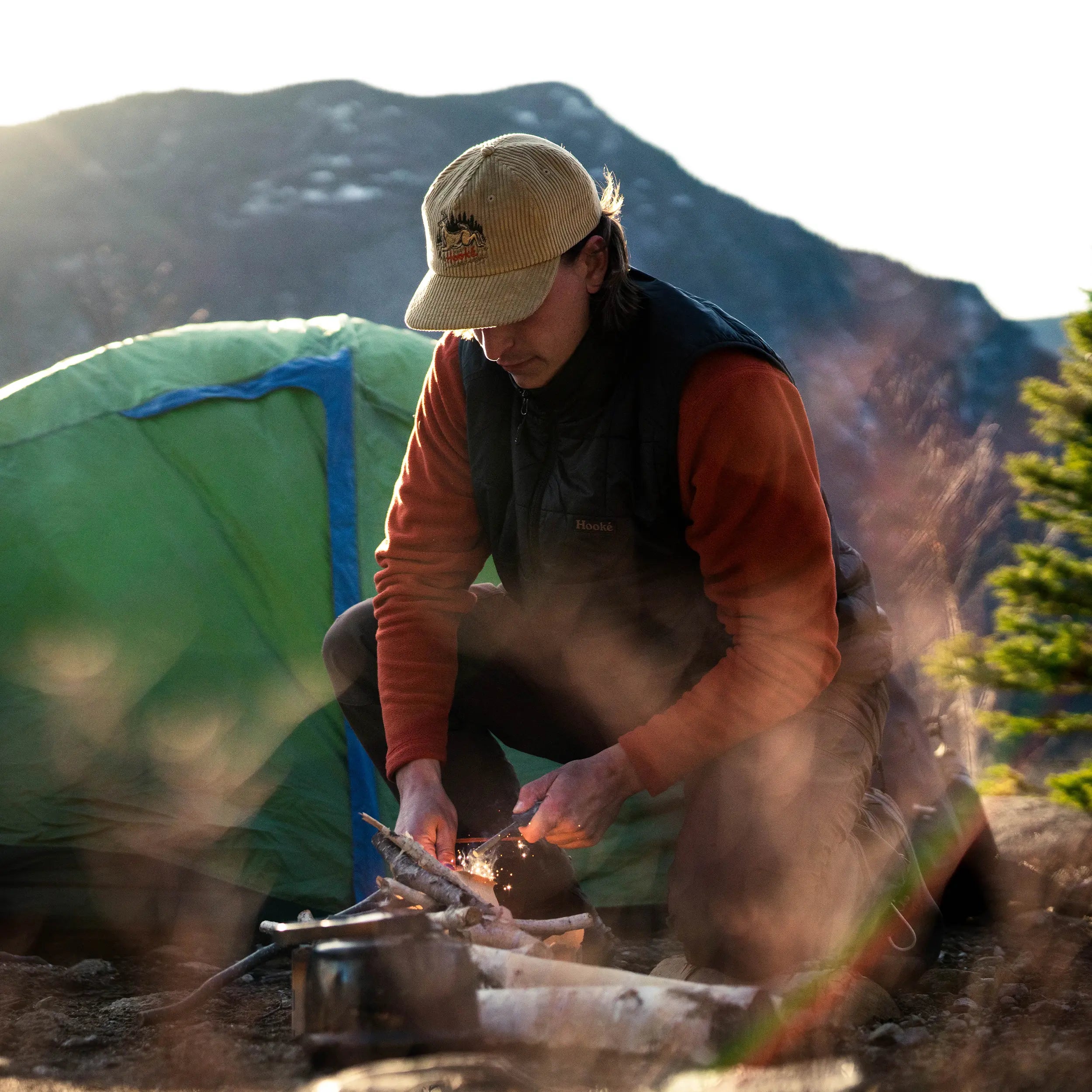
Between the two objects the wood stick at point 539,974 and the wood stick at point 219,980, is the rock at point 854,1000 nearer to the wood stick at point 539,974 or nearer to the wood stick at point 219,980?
the wood stick at point 539,974

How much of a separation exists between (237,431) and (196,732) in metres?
0.97

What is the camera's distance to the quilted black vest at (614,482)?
2.28 metres

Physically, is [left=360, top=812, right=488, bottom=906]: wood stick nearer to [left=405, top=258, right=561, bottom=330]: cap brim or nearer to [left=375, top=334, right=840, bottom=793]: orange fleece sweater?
[left=375, top=334, right=840, bottom=793]: orange fleece sweater

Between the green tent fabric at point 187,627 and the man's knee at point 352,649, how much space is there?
2.16 feet

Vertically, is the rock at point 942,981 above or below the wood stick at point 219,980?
below

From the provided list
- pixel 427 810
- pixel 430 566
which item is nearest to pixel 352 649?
pixel 430 566

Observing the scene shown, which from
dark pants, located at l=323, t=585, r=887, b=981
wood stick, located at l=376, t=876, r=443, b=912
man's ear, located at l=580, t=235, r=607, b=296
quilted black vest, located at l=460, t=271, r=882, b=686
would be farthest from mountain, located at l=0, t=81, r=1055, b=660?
wood stick, located at l=376, t=876, r=443, b=912

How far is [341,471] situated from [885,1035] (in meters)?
2.30

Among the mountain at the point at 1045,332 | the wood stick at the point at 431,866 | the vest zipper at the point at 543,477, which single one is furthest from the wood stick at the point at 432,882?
the mountain at the point at 1045,332

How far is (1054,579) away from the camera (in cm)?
461

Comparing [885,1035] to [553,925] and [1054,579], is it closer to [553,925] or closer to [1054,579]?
[553,925]

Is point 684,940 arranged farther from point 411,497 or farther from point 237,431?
point 237,431

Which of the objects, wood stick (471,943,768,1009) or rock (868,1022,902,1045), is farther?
rock (868,1022,902,1045)

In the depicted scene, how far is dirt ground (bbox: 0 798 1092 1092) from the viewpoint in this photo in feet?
6.34
